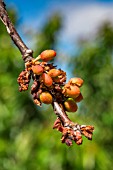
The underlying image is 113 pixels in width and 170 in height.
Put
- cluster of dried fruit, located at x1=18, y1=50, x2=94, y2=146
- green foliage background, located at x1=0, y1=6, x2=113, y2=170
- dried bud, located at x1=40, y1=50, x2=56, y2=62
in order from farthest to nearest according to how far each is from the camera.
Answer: green foliage background, located at x1=0, y1=6, x2=113, y2=170 < dried bud, located at x1=40, y1=50, x2=56, y2=62 < cluster of dried fruit, located at x1=18, y1=50, x2=94, y2=146

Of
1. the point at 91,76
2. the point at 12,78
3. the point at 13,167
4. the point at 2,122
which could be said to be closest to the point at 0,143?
the point at 13,167

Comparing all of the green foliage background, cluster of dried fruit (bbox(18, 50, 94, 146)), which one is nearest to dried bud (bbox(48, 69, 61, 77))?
cluster of dried fruit (bbox(18, 50, 94, 146))

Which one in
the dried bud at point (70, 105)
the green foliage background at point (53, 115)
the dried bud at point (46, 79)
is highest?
the green foliage background at point (53, 115)

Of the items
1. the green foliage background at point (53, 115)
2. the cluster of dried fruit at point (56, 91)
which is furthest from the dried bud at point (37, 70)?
the green foliage background at point (53, 115)

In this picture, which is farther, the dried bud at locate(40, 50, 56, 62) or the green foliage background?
the green foliage background

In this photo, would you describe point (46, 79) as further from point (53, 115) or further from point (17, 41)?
point (53, 115)

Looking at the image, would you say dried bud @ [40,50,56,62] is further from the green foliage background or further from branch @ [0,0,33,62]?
the green foliage background

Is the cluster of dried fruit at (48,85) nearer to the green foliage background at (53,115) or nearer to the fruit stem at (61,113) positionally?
the fruit stem at (61,113)

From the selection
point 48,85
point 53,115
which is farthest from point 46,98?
point 53,115
